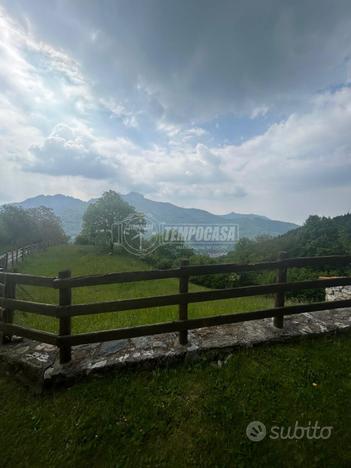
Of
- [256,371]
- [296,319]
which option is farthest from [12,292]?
[296,319]

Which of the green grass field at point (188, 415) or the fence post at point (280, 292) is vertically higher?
the fence post at point (280, 292)

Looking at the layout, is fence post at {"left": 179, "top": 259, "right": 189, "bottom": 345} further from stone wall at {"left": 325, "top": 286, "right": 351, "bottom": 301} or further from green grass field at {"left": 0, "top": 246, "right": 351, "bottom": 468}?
stone wall at {"left": 325, "top": 286, "right": 351, "bottom": 301}

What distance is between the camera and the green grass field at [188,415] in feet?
7.84

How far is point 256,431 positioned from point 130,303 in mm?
2281

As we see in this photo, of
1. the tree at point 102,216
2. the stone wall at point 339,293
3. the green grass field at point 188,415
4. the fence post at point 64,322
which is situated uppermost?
the tree at point 102,216

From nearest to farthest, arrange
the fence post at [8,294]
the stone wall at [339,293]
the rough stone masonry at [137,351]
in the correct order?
the rough stone masonry at [137,351], the fence post at [8,294], the stone wall at [339,293]

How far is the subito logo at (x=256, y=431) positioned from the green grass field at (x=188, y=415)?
0.15 feet

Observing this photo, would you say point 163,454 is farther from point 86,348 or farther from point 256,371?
point 86,348

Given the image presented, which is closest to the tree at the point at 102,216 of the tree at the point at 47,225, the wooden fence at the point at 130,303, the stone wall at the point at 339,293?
the tree at the point at 47,225

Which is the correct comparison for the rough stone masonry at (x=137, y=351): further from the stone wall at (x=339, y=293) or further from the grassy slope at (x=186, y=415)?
the stone wall at (x=339, y=293)

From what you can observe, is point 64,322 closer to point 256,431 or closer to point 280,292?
point 256,431

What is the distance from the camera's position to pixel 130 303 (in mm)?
3557

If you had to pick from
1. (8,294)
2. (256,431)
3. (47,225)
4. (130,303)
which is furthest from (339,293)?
(47,225)

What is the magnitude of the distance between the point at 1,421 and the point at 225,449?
2.84 m
